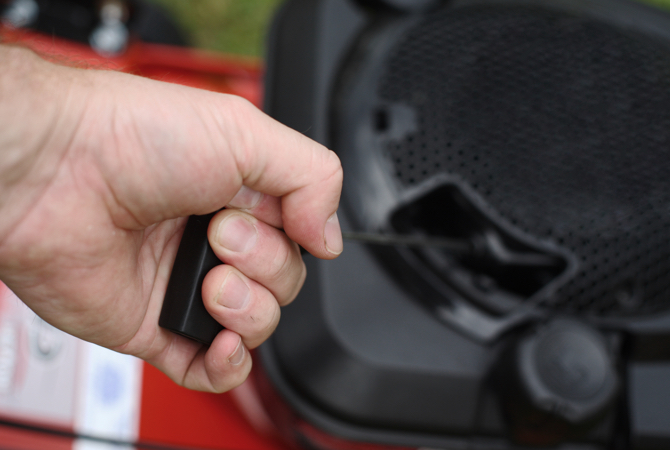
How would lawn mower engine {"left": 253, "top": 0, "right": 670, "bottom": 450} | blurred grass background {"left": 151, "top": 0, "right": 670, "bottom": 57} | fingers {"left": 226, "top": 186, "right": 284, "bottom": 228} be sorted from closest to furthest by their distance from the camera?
fingers {"left": 226, "top": 186, "right": 284, "bottom": 228} → lawn mower engine {"left": 253, "top": 0, "right": 670, "bottom": 450} → blurred grass background {"left": 151, "top": 0, "right": 670, "bottom": 57}

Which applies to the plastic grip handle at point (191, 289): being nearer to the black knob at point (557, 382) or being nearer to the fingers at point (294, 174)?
the fingers at point (294, 174)

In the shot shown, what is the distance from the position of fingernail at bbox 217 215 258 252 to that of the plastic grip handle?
20 millimetres

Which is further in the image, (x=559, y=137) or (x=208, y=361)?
(x=559, y=137)

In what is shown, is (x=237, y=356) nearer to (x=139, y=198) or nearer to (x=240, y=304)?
(x=240, y=304)

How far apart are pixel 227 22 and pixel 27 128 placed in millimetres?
1721

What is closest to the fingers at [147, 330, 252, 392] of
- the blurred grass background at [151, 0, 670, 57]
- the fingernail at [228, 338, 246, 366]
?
the fingernail at [228, 338, 246, 366]

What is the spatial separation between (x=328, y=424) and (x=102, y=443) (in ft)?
1.03

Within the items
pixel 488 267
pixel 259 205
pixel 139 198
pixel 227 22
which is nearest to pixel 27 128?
pixel 139 198

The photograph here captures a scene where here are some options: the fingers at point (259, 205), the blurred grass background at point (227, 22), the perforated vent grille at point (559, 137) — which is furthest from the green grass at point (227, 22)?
the fingers at point (259, 205)

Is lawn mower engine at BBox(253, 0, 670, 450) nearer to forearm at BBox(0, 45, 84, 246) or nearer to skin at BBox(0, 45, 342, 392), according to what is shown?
skin at BBox(0, 45, 342, 392)

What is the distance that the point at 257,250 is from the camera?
56cm

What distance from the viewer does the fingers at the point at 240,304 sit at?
536 millimetres

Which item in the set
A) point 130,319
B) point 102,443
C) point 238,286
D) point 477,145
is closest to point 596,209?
point 477,145

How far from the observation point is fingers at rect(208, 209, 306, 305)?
0.54 metres
